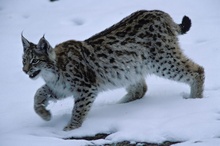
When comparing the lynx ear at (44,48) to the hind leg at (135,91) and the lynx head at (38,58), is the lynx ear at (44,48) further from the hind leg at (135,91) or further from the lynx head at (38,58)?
the hind leg at (135,91)

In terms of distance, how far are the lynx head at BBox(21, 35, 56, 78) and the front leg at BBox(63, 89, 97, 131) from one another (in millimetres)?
542

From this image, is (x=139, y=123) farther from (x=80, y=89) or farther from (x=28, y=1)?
(x=28, y=1)

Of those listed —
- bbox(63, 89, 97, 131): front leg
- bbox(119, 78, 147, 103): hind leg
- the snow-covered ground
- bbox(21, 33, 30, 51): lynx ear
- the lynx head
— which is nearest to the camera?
the snow-covered ground

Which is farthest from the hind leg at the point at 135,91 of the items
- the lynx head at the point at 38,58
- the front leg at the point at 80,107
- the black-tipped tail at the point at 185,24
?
the lynx head at the point at 38,58

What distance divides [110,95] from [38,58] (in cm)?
153

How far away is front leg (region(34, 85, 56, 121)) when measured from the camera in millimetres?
6512

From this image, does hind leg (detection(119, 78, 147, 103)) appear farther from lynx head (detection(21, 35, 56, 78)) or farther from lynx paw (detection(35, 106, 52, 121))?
lynx head (detection(21, 35, 56, 78))

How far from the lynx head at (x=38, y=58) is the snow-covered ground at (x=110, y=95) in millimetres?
727

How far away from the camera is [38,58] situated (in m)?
6.32

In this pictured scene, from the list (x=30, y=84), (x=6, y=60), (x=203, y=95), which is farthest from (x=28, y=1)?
(x=203, y=95)

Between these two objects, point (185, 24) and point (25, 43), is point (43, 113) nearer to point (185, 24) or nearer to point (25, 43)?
point (25, 43)

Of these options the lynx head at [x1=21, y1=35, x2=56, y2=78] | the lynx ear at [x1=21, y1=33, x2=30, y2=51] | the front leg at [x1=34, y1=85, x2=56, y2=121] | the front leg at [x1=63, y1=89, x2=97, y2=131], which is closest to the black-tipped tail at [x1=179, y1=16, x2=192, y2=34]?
the front leg at [x1=63, y1=89, x2=97, y2=131]

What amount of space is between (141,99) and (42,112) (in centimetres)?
140

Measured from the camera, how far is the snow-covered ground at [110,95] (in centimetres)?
545
